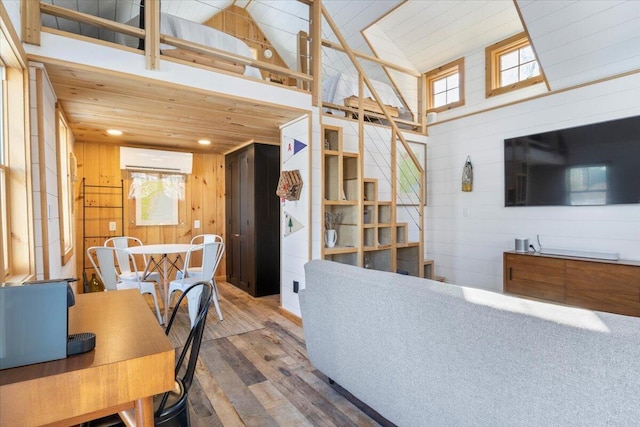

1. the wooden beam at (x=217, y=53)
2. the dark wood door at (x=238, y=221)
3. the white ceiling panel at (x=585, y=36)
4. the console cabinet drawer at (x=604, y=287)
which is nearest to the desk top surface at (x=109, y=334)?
the wooden beam at (x=217, y=53)

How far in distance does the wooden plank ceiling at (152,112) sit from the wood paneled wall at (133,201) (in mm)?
295

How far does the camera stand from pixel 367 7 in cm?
443

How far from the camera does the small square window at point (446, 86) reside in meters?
4.56

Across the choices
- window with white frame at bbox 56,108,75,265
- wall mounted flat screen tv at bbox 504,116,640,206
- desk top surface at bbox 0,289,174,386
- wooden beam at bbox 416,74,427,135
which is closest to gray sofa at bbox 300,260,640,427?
desk top surface at bbox 0,289,174,386

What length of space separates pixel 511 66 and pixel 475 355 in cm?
407

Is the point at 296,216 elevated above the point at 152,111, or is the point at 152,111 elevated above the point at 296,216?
the point at 152,111

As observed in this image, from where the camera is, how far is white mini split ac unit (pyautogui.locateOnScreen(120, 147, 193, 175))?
4.51 meters

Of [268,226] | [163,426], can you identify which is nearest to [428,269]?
[268,226]

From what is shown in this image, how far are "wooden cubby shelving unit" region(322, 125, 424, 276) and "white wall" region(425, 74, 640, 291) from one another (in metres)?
1.13

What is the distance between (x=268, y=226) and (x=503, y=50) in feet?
12.3

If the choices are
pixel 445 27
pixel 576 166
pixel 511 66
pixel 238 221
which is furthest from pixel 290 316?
pixel 445 27

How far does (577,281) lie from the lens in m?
3.03

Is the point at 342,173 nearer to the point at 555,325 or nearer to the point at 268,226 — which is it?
the point at 268,226

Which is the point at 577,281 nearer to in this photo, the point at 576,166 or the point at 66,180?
the point at 576,166
